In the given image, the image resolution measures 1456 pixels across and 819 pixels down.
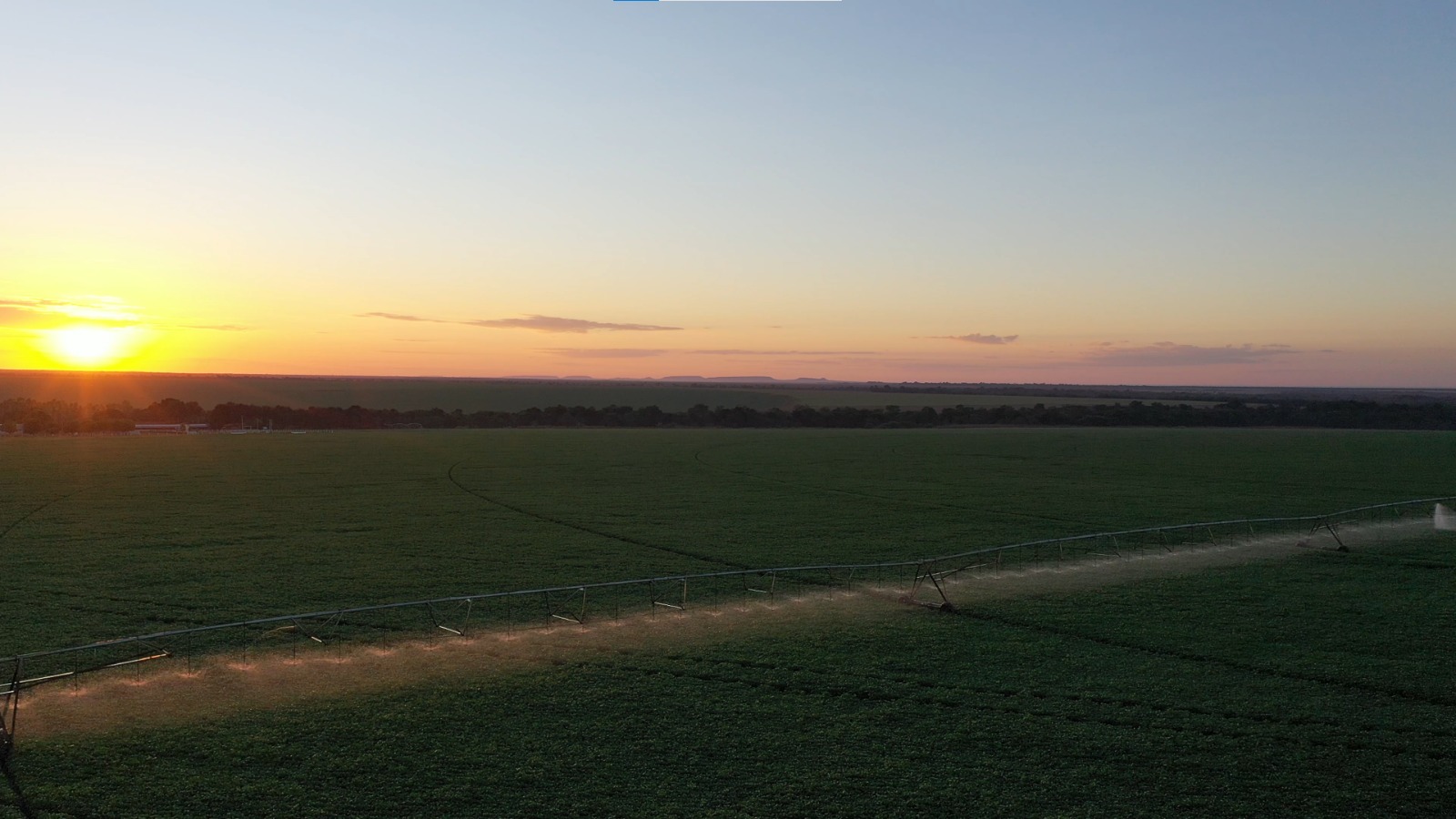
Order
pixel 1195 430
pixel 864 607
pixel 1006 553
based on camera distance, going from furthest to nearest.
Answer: pixel 1195 430, pixel 1006 553, pixel 864 607

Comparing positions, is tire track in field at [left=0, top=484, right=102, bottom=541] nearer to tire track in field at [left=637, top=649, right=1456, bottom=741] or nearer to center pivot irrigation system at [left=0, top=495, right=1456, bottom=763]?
center pivot irrigation system at [left=0, top=495, right=1456, bottom=763]

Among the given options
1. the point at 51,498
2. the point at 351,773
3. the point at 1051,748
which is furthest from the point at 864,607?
the point at 51,498

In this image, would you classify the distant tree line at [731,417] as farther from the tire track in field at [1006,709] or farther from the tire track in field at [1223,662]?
the tire track in field at [1223,662]

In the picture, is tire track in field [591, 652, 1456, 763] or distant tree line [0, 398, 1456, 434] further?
distant tree line [0, 398, 1456, 434]

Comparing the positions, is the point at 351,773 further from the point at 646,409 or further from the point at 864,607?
the point at 646,409

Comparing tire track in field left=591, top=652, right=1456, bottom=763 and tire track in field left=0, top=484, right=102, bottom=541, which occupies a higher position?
tire track in field left=0, top=484, right=102, bottom=541

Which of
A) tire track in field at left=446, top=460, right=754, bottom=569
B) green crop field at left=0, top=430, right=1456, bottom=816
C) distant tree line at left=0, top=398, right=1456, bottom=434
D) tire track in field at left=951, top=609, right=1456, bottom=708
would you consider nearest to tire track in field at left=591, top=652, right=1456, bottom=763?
green crop field at left=0, top=430, right=1456, bottom=816
